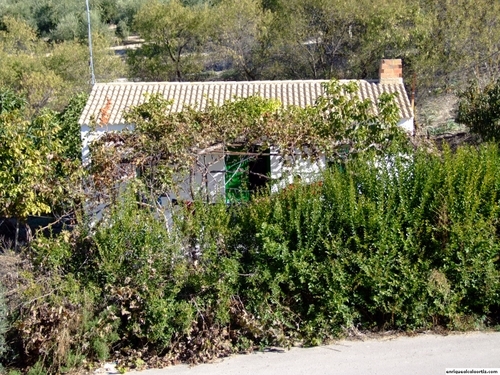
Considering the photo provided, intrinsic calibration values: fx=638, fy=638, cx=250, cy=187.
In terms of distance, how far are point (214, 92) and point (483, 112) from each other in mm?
7012

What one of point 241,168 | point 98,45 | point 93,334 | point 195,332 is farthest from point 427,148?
point 98,45

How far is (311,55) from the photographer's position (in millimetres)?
25578

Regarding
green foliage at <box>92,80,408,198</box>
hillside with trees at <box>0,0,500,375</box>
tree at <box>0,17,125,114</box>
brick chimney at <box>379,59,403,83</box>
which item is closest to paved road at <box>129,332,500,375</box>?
hillside with trees at <box>0,0,500,375</box>

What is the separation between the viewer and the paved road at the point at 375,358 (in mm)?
6637

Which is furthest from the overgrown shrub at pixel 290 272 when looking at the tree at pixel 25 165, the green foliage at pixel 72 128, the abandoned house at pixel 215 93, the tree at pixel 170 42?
the tree at pixel 170 42

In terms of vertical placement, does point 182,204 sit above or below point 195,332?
above

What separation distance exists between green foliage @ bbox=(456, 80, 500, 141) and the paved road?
9.58 meters

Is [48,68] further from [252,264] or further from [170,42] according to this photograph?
[252,264]

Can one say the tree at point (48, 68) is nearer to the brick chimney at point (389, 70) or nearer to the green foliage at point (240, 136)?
the brick chimney at point (389, 70)

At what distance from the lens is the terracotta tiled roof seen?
646 inches

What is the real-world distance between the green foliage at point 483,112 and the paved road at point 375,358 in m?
9.58

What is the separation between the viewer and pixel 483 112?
16.3 m

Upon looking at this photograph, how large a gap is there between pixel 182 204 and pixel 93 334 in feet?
6.15

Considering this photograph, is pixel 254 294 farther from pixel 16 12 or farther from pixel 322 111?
pixel 16 12
